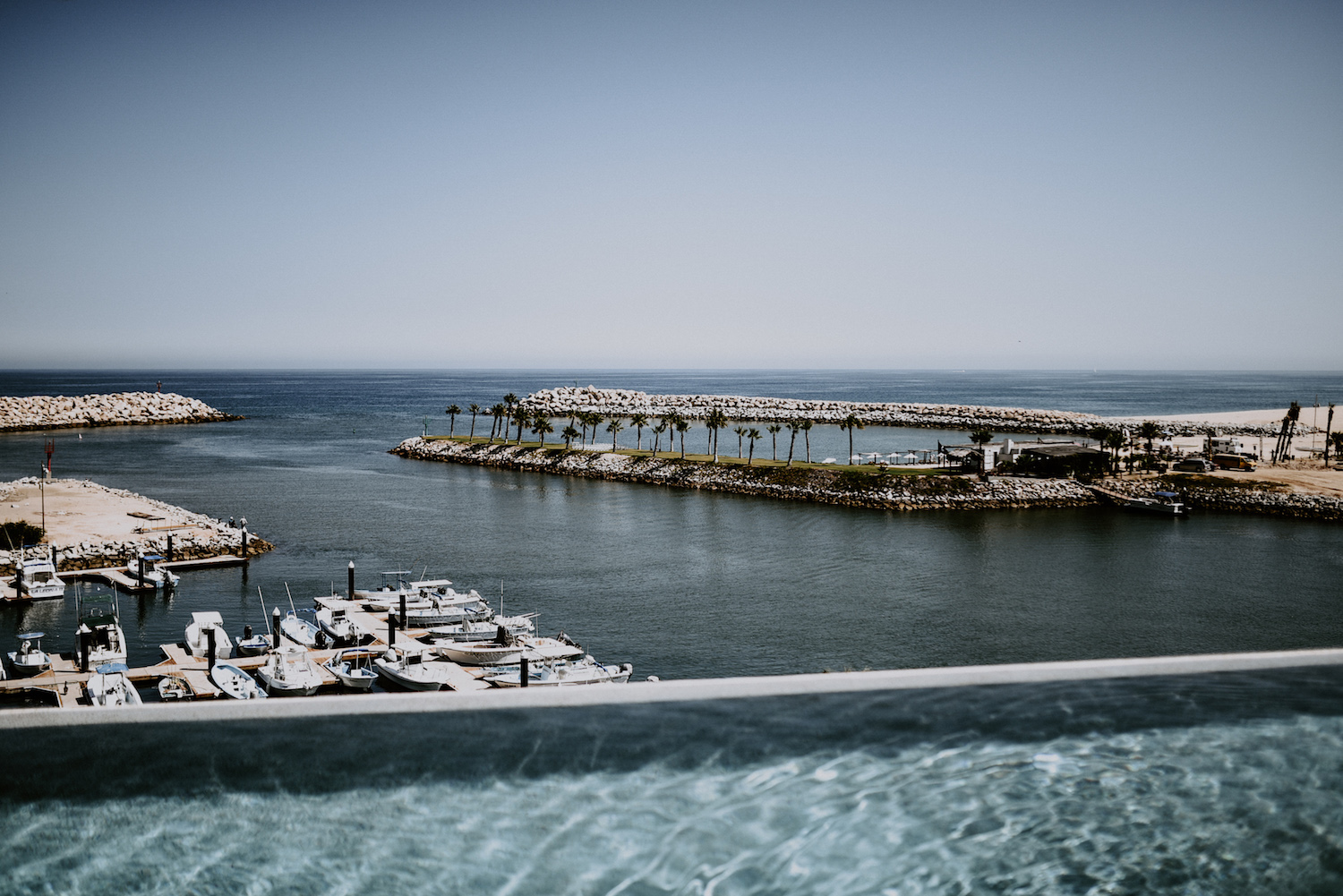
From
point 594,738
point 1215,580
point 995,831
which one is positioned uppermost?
point 594,738

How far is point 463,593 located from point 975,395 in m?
148

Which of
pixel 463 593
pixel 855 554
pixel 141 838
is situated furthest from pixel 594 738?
pixel 855 554

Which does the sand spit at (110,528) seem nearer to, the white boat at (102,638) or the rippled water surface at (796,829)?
the white boat at (102,638)

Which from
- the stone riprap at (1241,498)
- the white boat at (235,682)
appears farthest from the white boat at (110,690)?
the stone riprap at (1241,498)

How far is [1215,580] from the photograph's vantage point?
29.5 m

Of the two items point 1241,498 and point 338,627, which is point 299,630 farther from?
point 1241,498

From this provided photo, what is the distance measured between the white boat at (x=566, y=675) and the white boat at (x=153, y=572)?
43.5 feet

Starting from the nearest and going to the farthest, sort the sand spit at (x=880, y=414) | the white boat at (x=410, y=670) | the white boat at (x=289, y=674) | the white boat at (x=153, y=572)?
the white boat at (x=289, y=674)
the white boat at (x=410, y=670)
the white boat at (x=153, y=572)
the sand spit at (x=880, y=414)

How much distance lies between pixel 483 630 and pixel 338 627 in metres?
3.33

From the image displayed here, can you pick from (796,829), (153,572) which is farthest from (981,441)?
(796,829)

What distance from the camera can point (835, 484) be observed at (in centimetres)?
4628

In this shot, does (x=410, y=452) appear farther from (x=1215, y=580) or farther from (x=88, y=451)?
(x=1215, y=580)

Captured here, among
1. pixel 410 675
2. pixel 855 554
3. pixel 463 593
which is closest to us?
pixel 410 675

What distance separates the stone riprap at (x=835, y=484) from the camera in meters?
44.2
